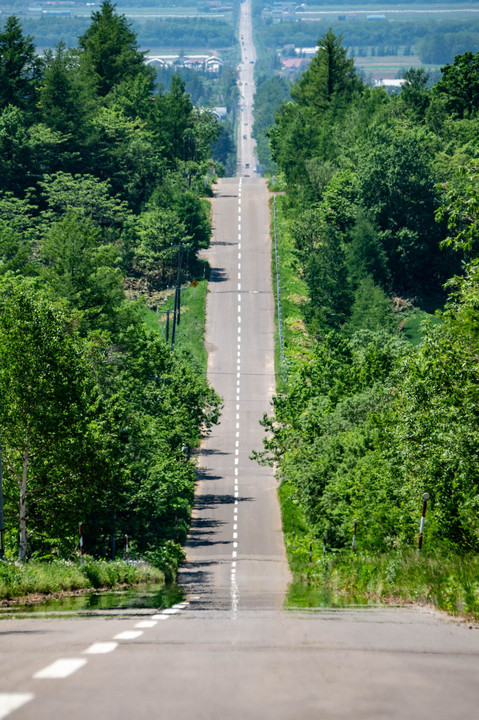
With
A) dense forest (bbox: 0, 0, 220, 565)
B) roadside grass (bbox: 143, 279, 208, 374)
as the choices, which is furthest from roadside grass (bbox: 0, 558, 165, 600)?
roadside grass (bbox: 143, 279, 208, 374)

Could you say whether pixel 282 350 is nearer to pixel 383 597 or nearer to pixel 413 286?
pixel 413 286

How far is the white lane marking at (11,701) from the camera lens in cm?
623

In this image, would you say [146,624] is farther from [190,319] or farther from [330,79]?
[330,79]

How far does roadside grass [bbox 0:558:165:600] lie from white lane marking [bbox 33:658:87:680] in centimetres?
1215

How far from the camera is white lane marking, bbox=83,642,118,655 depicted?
8.15 metres

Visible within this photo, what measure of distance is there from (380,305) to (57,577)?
284ft

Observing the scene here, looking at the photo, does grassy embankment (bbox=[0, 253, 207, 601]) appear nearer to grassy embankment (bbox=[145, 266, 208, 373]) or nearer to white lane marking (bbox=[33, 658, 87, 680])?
white lane marking (bbox=[33, 658, 87, 680])

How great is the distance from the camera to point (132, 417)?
54688 millimetres

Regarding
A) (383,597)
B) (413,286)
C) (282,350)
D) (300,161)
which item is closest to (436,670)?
(383,597)

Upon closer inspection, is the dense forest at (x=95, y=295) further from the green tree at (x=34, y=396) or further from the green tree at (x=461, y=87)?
the green tree at (x=461, y=87)

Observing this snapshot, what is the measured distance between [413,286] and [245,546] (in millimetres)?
66052

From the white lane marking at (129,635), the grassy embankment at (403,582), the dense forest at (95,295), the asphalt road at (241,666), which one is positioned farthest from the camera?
the dense forest at (95,295)

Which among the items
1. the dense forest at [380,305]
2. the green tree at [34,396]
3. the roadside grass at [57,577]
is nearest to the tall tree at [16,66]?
the dense forest at [380,305]

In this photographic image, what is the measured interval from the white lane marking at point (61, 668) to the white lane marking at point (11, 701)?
377 millimetres
